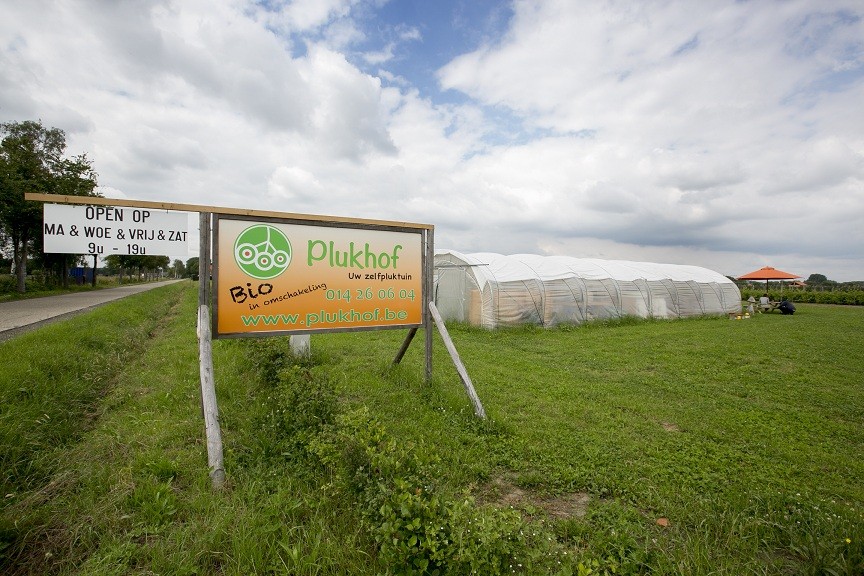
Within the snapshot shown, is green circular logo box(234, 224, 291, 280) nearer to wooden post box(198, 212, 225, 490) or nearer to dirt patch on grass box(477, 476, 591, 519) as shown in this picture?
wooden post box(198, 212, 225, 490)

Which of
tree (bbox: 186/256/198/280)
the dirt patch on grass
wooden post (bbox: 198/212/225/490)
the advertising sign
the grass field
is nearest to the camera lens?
the grass field

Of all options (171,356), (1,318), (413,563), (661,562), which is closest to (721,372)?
(661,562)

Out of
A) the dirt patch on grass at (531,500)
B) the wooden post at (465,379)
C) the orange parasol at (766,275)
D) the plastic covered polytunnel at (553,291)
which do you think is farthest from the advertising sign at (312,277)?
the orange parasol at (766,275)

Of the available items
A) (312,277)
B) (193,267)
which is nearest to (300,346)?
(312,277)

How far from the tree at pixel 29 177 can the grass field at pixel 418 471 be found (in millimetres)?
19716

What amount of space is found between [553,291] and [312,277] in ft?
39.0

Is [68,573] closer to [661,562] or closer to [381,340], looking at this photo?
[661,562]

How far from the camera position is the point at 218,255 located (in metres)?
4.38

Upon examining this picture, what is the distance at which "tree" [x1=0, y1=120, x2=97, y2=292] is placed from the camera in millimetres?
20356

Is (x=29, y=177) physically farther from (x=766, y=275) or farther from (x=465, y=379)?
(x=766, y=275)

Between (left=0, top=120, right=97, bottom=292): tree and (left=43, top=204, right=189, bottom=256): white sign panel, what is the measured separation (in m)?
20.5

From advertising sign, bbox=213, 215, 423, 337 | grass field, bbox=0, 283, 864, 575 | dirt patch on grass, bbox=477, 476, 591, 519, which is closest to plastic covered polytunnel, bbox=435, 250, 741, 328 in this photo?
grass field, bbox=0, 283, 864, 575

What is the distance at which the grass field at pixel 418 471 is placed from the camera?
248 centimetres

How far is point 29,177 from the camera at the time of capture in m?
22.5
